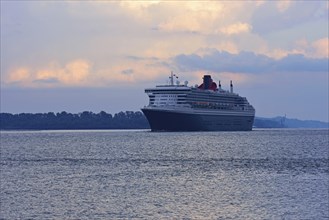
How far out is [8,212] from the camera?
30875 mm

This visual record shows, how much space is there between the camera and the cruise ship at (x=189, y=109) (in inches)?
5094

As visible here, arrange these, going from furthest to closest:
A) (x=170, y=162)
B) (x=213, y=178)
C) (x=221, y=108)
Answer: (x=221, y=108), (x=170, y=162), (x=213, y=178)

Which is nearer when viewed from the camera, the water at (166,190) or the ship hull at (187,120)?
the water at (166,190)

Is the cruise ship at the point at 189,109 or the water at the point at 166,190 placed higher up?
the cruise ship at the point at 189,109

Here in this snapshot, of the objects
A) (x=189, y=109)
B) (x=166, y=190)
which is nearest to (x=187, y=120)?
(x=189, y=109)

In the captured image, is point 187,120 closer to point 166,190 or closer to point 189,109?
point 189,109

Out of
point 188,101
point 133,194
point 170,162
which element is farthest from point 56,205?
point 188,101

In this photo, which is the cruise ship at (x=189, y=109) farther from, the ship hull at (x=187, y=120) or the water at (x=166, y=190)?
the water at (x=166, y=190)

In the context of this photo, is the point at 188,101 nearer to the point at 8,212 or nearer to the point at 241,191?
the point at 241,191

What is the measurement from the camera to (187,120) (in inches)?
5172

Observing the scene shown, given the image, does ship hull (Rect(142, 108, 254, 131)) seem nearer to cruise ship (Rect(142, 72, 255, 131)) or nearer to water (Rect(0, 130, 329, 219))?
cruise ship (Rect(142, 72, 255, 131))

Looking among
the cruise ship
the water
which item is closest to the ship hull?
the cruise ship

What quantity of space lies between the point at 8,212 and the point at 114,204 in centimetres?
516

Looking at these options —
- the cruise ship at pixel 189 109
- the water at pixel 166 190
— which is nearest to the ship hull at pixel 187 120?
the cruise ship at pixel 189 109
